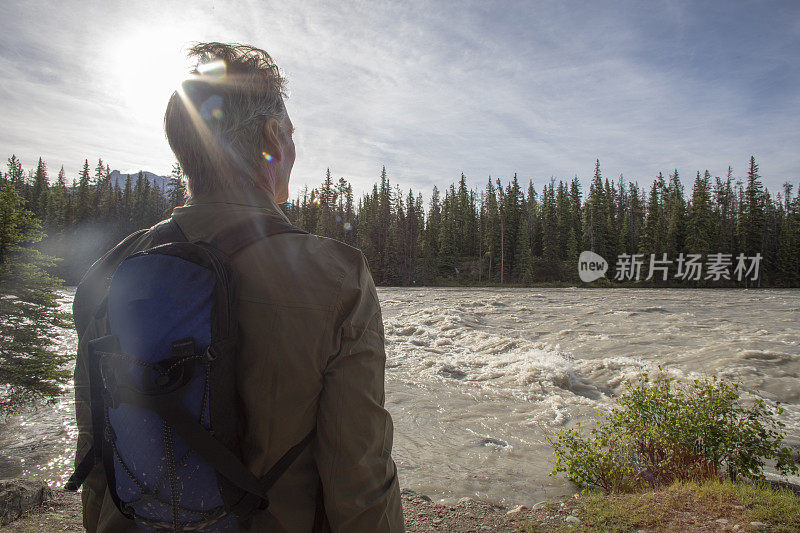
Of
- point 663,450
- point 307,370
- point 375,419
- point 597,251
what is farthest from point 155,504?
point 597,251

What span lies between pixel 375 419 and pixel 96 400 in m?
0.86

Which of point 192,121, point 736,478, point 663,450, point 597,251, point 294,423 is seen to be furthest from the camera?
point 597,251

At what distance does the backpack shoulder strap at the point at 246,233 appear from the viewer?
4.44 ft

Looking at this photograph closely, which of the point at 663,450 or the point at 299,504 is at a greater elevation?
the point at 299,504

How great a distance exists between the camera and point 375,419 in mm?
1382

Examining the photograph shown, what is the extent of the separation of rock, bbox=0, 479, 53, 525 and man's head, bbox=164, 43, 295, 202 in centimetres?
494

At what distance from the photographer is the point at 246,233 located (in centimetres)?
138

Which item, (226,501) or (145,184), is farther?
(145,184)

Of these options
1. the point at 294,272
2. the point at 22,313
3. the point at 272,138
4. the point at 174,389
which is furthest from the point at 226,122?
the point at 22,313

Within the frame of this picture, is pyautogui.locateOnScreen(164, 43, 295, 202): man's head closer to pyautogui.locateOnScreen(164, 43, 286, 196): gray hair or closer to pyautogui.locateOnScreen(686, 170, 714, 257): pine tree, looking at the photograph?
pyautogui.locateOnScreen(164, 43, 286, 196): gray hair

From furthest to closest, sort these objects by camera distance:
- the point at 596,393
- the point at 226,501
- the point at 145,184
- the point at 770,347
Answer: the point at 145,184 < the point at 770,347 < the point at 596,393 < the point at 226,501

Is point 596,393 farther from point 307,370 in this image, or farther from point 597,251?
point 597,251

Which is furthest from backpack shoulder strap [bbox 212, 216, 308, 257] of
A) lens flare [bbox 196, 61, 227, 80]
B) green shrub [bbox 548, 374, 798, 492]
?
green shrub [bbox 548, 374, 798, 492]

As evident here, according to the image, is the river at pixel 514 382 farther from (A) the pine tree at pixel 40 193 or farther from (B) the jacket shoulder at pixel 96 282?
(A) the pine tree at pixel 40 193
